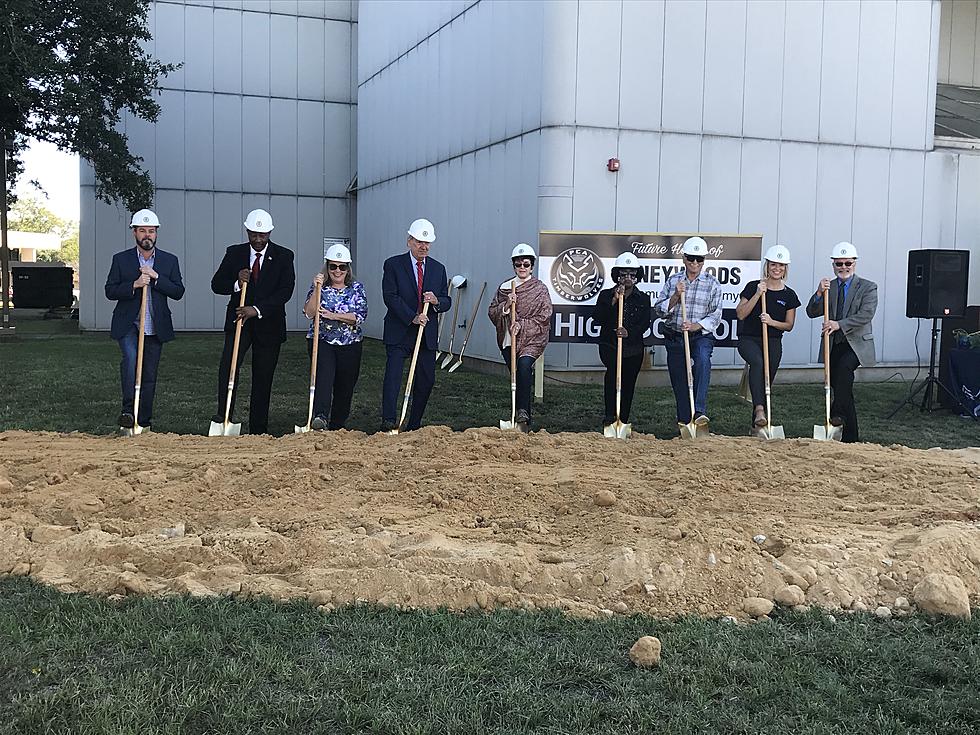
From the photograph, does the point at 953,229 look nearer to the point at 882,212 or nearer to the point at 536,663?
the point at 882,212

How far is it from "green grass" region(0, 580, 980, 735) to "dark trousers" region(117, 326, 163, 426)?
394 centimetres

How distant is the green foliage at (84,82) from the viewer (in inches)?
659

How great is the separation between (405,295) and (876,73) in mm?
8918

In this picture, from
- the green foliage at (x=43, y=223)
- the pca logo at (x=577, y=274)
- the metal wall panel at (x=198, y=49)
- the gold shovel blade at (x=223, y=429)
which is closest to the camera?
the gold shovel blade at (x=223, y=429)

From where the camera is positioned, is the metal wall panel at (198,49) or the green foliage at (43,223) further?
the green foliage at (43,223)

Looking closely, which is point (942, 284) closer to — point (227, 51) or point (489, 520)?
point (489, 520)

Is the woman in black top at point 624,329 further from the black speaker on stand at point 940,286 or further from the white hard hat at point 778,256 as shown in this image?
the black speaker on stand at point 940,286

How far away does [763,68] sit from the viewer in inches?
523

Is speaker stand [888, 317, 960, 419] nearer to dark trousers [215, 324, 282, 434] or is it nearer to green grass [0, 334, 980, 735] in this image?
dark trousers [215, 324, 282, 434]

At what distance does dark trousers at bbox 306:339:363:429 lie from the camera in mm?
8438

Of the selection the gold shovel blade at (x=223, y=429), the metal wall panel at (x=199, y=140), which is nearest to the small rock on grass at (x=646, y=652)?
the gold shovel blade at (x=223, y=429)

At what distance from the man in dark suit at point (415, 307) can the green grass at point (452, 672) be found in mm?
4442

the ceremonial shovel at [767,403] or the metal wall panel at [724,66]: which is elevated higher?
the metal wall panel at [724,66]

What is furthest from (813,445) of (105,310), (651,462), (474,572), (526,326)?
(105,310)
